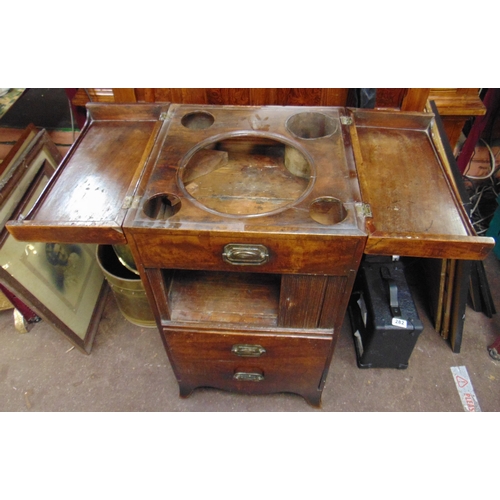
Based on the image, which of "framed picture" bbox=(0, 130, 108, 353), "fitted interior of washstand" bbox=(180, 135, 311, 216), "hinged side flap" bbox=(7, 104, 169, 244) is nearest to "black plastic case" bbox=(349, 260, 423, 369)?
"fitted interior of washstand" bbox=(180, 135, 311, 216)

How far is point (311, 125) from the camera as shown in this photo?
133 centimetres

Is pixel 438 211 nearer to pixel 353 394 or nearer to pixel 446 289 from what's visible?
pixel 446 289

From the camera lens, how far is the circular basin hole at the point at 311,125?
1280mm

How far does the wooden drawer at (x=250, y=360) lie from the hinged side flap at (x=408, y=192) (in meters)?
0.46

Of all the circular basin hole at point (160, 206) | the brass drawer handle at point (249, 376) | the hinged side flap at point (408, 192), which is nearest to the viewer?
the hinged side flap at point (408, 192)

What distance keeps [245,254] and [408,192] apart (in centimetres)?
53

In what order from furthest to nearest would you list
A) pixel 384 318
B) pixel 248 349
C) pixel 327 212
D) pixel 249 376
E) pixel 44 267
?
pixel 44 267, pixel 384 318, pixel 249 376, pixel 248 349, pixel 327 212

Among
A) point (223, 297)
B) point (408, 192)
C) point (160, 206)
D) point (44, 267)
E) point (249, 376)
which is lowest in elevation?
point (249, 376)

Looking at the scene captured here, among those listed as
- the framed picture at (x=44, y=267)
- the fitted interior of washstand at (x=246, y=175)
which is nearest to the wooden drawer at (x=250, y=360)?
the fitted interior of washstand at (x=246, y=175)

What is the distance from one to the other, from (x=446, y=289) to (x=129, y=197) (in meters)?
1.50

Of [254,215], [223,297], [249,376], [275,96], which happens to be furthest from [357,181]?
[249,376]

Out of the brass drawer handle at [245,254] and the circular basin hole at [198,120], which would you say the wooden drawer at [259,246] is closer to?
the brass drawer handle at [245,254]

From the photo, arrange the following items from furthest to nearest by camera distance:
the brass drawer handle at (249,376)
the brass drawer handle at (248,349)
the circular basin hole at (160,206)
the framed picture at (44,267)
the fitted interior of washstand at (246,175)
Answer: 1. the framed picture at (44,267)
2. the brass drawer handle at (249,376)
3. the brass drawer handle at (248,349)
4. the fitted interior of washstand at (246,175)
5. the circular basin hole at (160,206)

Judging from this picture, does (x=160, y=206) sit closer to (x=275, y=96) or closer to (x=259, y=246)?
(x=259, y=246)
